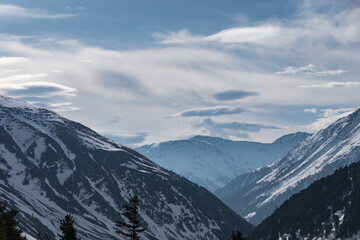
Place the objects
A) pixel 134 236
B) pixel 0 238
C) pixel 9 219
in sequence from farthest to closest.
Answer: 1. pixel 9 219
2. pixel 134 236
3. pixel 0 238

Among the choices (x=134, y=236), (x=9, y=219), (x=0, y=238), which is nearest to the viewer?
(x=0, y=238)

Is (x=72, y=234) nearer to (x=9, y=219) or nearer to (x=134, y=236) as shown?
(x=134, y=236)

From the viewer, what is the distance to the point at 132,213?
46469 millimetres

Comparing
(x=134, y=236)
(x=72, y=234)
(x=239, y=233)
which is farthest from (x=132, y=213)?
(x=239, y=233)

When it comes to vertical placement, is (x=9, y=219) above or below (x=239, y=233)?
above

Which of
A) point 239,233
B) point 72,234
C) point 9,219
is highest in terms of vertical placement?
point 9,219

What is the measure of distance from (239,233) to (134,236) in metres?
9.82

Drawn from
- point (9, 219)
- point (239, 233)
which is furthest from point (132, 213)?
point (9, 219)

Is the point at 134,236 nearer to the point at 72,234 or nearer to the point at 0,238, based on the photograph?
the point at 72,234

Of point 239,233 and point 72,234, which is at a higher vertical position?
point 72,234

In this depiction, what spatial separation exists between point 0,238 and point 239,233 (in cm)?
2107

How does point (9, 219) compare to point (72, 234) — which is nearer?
point (72, 234)

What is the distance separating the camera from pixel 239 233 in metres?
48.6

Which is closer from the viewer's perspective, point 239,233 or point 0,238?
point 0,238
